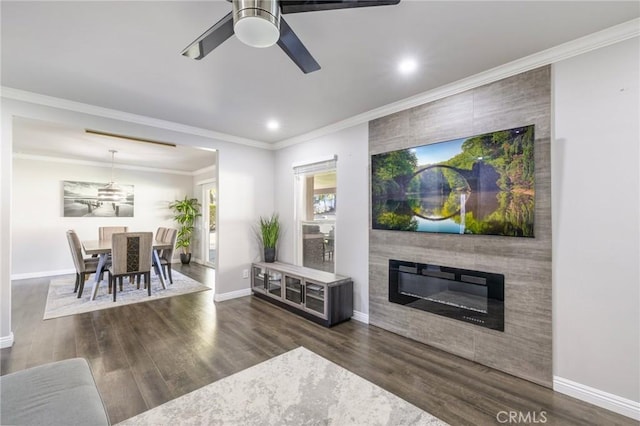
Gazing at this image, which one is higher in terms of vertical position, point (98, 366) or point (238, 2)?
point (238, 2)

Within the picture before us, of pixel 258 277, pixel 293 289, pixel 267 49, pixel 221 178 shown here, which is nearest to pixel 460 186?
pixel 267 49

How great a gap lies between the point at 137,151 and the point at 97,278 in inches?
96.3

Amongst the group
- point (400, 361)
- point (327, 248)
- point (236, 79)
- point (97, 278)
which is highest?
point (236, 79)

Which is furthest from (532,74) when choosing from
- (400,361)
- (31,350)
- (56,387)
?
(31,350)

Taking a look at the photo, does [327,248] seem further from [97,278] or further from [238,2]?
[97,278]

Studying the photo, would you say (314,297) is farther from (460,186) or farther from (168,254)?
(168,254)

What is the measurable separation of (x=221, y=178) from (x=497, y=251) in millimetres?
Result: 3784

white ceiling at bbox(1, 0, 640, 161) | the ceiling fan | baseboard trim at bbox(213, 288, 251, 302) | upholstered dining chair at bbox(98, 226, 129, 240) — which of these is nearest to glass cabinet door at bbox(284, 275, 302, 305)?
baseboard trim at bbox(213, 288, 251, 302)

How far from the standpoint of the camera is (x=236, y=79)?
2613 mm

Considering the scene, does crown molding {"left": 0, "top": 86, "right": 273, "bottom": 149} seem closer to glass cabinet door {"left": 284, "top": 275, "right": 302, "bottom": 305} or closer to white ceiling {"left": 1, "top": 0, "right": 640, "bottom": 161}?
white ceiling {"left": 1, "top": 0, "right": 640, "bottom": 161}

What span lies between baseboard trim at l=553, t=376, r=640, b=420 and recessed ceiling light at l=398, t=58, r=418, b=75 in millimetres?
2717

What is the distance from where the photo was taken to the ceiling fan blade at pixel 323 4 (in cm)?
132

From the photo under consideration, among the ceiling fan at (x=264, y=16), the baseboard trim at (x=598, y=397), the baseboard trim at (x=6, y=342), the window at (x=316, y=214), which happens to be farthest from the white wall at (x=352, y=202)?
the baseboard trim at (x=6, y=342)

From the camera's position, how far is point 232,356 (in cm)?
262
